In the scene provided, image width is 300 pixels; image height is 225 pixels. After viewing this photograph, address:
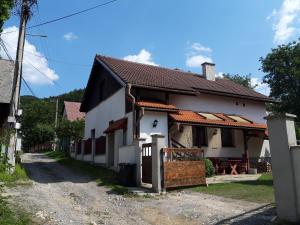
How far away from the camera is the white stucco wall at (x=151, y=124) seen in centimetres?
1650

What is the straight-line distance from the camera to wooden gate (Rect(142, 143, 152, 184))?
13430 millimetres

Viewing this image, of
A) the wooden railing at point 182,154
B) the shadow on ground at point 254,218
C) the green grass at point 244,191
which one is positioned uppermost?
the wooden railing at point 182,154

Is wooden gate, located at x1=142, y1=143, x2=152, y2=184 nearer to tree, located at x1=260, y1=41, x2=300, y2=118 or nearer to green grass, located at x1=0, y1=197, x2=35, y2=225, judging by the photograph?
green grass, located at x1=0, y1=197, x2=35, y2=225

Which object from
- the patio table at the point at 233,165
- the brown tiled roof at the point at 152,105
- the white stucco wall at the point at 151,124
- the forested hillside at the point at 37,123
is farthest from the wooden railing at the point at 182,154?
the forested hillside at the point at 37,123

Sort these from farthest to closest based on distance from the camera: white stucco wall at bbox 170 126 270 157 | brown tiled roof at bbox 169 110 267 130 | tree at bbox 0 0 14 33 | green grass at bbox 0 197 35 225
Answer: white stucco wall at bbox 170 126 270 157
brown tiled roof at bbox 169 110 267 130
tree at bbox 0 0 14 33
green grass at bbox 0 197 35 225

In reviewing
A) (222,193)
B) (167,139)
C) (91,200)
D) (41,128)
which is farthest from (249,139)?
(41,128)

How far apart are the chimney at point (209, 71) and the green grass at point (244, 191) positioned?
1391 cm

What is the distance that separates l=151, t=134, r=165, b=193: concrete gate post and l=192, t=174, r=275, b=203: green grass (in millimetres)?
1587

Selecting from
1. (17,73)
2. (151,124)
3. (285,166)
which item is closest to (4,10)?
(17,73)

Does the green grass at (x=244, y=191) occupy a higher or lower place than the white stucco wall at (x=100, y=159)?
lower

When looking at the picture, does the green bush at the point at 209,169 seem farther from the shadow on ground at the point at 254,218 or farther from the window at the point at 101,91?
the window at the point at 101,91

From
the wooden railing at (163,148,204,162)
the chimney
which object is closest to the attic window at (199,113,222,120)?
the wooden railing at (163,148,204,162)

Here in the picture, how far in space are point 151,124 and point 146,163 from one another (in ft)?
11.2

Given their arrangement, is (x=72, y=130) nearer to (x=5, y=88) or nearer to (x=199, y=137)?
(x=5, y=88)
